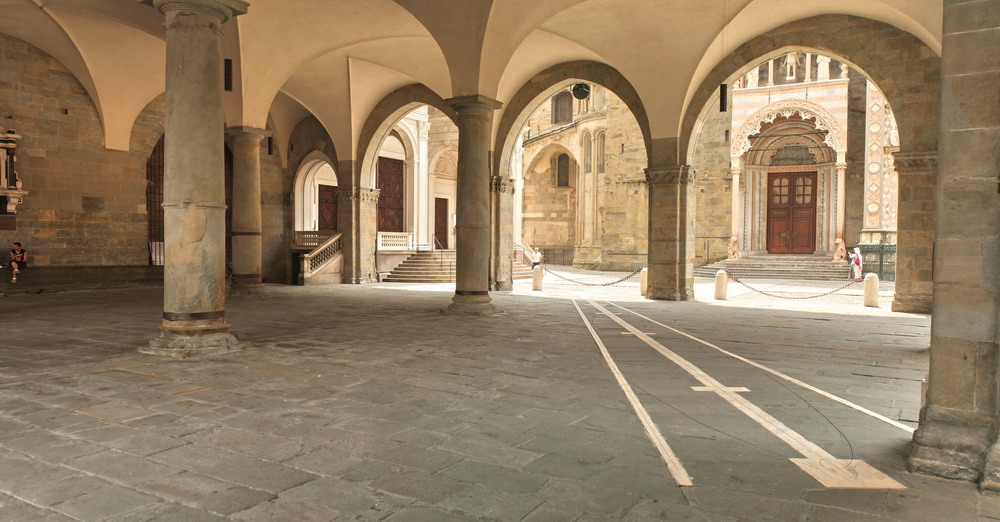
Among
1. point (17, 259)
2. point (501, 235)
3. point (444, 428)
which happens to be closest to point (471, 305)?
point (501, 235)

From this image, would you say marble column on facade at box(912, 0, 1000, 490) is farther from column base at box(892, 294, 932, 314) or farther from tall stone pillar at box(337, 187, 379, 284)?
tall stone pillar at box(337, 187, 379, 284)

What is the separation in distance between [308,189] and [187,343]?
1757 cm

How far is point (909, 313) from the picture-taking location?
12094 millimetres

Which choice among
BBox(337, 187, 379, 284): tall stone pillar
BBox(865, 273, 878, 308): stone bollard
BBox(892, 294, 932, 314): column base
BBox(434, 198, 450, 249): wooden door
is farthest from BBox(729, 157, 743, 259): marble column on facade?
BBox(337, 187, 379, 284): tall stone pillar

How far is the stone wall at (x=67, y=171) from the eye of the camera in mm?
15211

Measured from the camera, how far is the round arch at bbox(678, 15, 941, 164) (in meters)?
12.1

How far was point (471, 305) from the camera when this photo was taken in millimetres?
11070

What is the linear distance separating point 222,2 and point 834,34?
11897mm

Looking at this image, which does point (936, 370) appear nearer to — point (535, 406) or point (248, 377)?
point (535, 406)

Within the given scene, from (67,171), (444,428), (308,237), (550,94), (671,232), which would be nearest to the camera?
(444,428)

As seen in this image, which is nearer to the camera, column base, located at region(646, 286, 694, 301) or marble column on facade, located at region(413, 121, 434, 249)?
column base, located at region(646, 286, 694, 301)

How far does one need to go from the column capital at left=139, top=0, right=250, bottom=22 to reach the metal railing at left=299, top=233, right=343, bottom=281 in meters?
13.1

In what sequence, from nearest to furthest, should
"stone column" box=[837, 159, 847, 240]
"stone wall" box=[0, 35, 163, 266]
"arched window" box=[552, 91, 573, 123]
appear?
"stone wall" box=[0, 35, 163, 266], "stone column" box=[837, 159, 847, 240], "arched window" box=[552, 91, 573, 123]

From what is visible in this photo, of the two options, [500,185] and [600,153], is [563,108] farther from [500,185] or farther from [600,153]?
[500,185]
